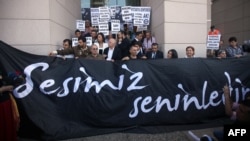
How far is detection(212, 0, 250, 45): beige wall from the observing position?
1597 cm

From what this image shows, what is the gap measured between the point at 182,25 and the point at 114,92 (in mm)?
3890

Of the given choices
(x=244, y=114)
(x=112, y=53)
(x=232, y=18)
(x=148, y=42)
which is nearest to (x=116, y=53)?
(x=112, y=53)

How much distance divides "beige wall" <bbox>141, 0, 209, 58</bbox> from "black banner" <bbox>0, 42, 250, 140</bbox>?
2.23 meters

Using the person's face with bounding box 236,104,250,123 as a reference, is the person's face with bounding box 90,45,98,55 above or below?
above

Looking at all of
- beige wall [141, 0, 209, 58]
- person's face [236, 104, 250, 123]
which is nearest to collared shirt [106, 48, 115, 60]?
beige wall [141, 0, 209, 58]

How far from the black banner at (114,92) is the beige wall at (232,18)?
11.1 m

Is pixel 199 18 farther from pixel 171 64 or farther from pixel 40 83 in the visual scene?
pixel 40 83

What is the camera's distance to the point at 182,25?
8.30 meters

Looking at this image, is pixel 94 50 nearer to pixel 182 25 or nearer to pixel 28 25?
pixel 28 25

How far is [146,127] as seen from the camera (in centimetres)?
553

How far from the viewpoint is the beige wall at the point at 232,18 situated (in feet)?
52.4

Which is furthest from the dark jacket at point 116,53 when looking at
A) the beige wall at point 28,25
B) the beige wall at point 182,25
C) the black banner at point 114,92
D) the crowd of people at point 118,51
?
the beige wall at point 182,25

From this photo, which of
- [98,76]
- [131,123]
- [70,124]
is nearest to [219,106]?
[131,123]

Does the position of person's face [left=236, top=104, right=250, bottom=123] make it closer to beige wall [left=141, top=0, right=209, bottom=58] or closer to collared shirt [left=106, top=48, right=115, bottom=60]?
collared shirt [left=106, top=48, right=115, bottom=60]
